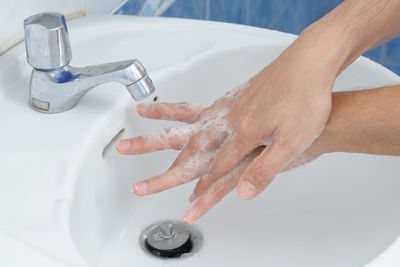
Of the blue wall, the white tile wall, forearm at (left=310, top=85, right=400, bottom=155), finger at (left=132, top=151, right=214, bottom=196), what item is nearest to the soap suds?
finger at (left=132, top=151, right=214, bottom=196)

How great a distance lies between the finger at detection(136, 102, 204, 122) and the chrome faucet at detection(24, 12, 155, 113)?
0.07m

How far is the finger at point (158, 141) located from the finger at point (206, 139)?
0.01m

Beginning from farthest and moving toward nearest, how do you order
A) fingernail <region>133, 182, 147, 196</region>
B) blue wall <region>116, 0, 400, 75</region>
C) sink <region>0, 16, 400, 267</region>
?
blue wall <region>116, 0, 400, 75</region>
fingernail <region>133, 182, 147, 196</region>
sink <region>0, 16, 400, 267</region>

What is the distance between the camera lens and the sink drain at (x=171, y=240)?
2.01 feet

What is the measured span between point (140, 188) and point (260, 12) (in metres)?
1.06

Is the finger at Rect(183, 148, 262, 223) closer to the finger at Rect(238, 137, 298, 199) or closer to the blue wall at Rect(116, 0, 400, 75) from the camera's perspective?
the finger at Rect(238, 137, 298, 199)

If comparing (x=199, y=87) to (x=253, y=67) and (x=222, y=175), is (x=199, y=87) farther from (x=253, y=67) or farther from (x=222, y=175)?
(x=222, y=175)

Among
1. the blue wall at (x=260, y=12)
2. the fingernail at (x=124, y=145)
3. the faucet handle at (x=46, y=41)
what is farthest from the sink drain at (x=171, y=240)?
the blue wall at (x=260, y=12)

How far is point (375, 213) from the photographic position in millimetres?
601

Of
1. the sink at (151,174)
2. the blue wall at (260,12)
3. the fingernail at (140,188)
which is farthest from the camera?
the blue wall at (260,12)

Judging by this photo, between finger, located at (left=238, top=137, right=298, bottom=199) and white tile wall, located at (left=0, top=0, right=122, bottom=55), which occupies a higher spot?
white tile wall, located at (left=0, top=0, right=122, bottom=55)

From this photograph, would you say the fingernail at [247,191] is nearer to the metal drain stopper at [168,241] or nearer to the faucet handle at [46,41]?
the metal drain stopper at [168,241]

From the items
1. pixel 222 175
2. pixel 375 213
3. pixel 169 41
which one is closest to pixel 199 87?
pixel 169 41

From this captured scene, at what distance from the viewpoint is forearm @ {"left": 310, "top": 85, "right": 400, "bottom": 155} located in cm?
56
